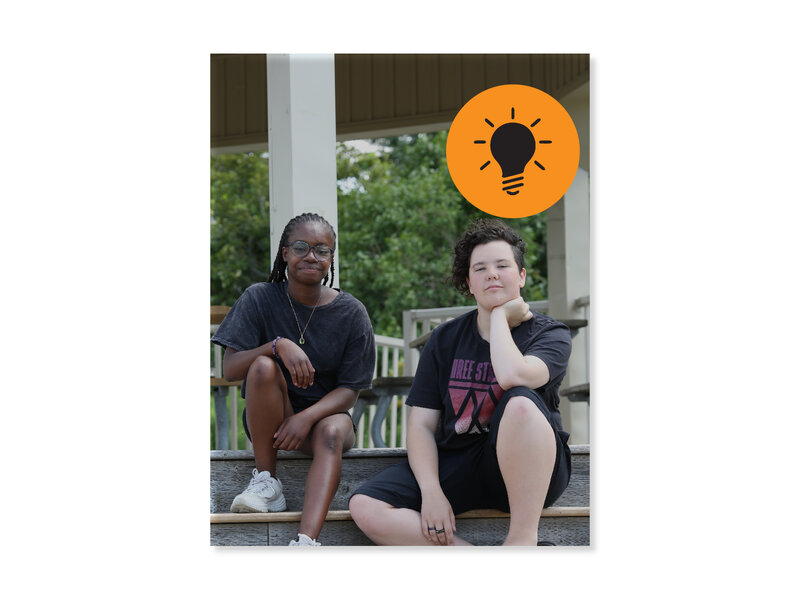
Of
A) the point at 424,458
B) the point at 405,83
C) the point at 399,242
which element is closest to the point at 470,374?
the point at 424,458

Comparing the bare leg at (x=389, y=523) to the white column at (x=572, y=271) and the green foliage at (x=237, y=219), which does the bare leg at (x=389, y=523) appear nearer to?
the white column at (x=572, y=271)

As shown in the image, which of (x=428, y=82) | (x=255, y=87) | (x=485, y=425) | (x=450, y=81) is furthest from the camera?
(x=255, y=87)

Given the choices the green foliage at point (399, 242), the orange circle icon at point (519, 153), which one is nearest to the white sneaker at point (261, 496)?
the orange circle icon at point (519, 153)

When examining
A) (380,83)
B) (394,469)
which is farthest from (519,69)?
(394,469)

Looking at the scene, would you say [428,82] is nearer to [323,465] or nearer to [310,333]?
[310,333]

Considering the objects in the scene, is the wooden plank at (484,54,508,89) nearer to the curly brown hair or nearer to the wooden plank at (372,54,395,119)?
the wooden plank at (372,54,395,119)

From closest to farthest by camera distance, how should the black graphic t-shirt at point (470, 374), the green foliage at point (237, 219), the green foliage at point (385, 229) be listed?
the black graphic t-shirt at point (470, 374)
the green foliage at point (237, 219)
the green foliage at point (385, 229)

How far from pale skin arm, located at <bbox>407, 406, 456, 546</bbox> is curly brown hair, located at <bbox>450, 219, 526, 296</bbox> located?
346 millimetres

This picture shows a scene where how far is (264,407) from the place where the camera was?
2.26m

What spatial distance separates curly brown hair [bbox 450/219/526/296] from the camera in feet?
7.48

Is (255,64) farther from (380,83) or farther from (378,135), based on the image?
(378,135)

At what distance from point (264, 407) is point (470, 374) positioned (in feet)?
1.71

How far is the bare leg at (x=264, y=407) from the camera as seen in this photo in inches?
89.0

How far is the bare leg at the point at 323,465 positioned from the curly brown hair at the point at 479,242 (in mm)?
462
